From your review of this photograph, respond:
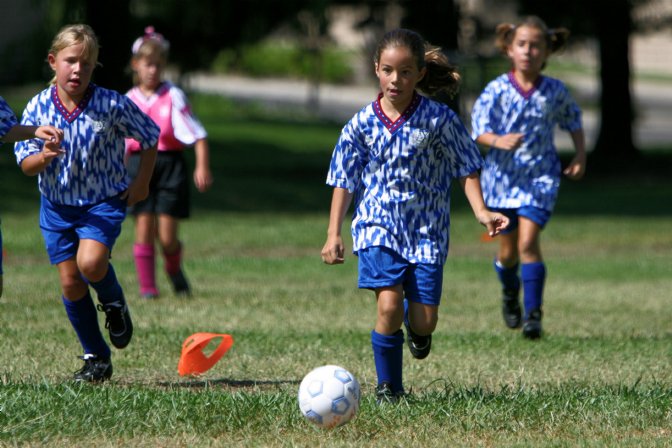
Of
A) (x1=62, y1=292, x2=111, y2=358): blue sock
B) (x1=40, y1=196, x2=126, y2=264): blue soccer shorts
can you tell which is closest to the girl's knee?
(x1=40, y1=196, x2=126, y2=264): blue soccer shorts

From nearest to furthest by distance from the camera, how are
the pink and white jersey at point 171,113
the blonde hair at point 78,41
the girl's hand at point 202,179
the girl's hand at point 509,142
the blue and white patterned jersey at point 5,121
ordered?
the blue and white patterned jersey at point 5,121, the blonde hair at point 78,41, the girl's hand at point 509,142, the girl's hand at point 202,179, the pink and white jersey at point 171,113

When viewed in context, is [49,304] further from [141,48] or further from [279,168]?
[279,168]

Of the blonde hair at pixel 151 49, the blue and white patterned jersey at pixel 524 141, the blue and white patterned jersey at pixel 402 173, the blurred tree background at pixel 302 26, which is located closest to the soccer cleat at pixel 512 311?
the blue and white patterned jersey at pixel 524 141

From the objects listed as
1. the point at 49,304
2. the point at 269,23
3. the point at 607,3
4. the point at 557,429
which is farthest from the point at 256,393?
the point at 607,3

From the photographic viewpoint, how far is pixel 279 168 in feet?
78.4

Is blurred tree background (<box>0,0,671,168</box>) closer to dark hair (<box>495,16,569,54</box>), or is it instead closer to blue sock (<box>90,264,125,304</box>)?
dark hair (<box>495,16,569,54</box>)

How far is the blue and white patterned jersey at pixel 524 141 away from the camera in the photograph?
8.63 metres

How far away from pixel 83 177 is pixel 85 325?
2.62ft

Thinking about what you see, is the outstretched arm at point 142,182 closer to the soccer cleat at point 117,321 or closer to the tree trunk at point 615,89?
the soccer cleat at point 117,321

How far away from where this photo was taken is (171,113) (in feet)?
32.2

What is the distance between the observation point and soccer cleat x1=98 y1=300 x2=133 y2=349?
6.81 metres

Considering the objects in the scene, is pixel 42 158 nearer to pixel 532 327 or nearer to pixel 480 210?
pixel 480 210

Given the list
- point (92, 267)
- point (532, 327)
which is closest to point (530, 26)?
point (532, 327)

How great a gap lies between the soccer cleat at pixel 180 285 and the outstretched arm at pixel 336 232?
4.69m
